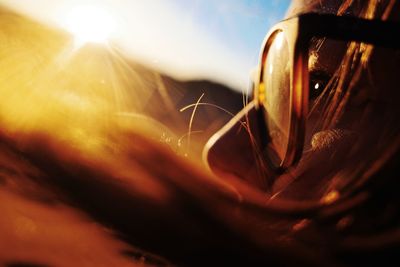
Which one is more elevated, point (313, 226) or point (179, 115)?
point (179, 115)

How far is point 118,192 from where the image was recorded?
67.5 inches

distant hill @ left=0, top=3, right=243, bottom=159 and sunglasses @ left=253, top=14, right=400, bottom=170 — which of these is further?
distant hill @ left=0, top=3, right=243, bottom=159

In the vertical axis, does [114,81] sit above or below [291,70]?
above

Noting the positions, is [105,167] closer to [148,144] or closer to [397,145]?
[148,144]

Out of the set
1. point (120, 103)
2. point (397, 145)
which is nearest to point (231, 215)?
point (397, 145)

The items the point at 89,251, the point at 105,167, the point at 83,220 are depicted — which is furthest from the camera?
the point at 105,167

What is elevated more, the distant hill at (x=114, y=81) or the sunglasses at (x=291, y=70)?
the distant hill at (x=114, y=81)

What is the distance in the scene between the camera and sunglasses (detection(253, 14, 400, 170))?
104cm

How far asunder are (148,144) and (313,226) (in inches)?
57.4

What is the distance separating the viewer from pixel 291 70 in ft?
4.02

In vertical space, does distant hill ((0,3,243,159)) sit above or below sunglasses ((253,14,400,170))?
above

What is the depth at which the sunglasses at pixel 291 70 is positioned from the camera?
1044 mm

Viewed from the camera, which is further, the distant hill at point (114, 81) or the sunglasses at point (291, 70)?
the distant hill at point (114, 81)

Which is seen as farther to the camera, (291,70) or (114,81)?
(114,81)
